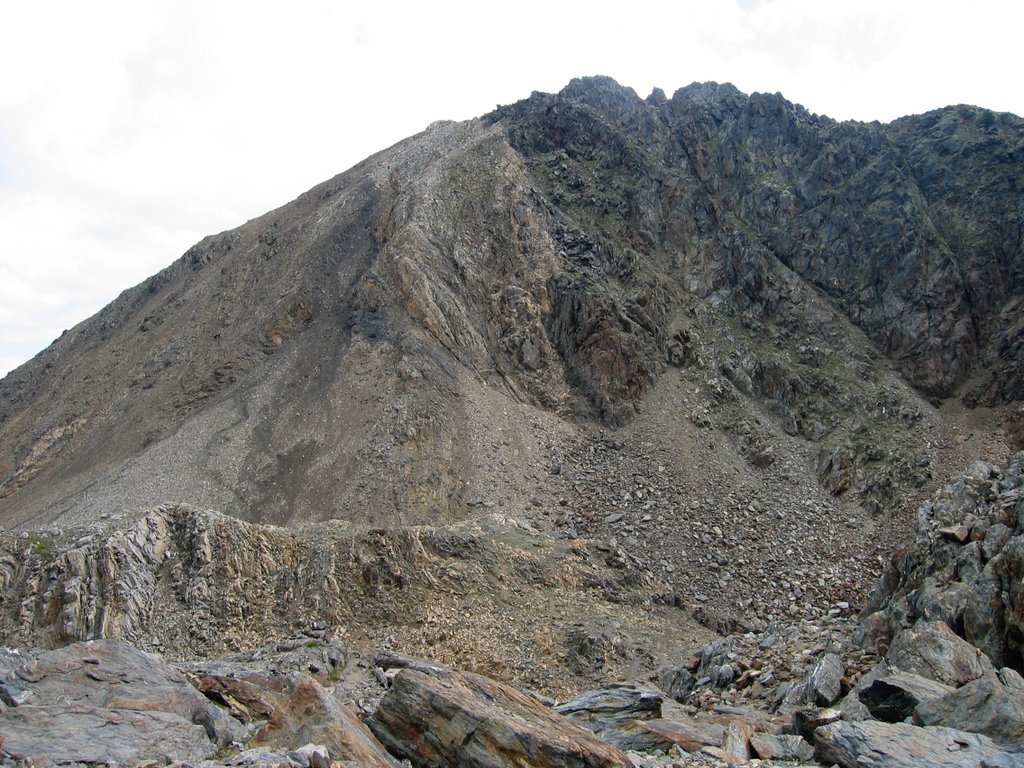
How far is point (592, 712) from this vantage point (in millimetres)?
17203

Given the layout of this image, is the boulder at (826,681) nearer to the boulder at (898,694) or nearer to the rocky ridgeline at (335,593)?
the boulder at (898,694)

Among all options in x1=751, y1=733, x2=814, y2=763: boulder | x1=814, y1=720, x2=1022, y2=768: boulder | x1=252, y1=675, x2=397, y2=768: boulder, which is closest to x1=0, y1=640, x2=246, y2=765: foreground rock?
x1=252, y1=675, x2=397, y2=768: boulder

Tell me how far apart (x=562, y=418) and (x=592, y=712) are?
35.9 metres

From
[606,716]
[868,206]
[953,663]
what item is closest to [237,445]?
[606,716]

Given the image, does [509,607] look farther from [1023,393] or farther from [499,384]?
[1023,393]

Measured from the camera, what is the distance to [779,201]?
69.1 meters

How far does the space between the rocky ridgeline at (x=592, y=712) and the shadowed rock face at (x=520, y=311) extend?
83.0ft

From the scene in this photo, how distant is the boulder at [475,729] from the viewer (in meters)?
11.8

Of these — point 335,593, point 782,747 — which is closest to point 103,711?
point 782,747

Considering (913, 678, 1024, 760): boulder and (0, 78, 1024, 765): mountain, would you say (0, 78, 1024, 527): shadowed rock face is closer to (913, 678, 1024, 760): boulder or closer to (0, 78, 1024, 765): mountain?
(0, 78, 1024, 765): mountain

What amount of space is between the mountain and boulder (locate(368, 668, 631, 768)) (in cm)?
25

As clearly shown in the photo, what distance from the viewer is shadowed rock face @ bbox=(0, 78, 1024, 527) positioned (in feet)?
153

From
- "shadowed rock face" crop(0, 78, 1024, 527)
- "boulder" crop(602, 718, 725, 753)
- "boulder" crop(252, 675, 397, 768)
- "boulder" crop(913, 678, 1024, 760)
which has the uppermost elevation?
"shadowed rock face" crop(0, 78, 1024, 527)

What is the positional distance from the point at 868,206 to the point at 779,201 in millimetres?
8001
